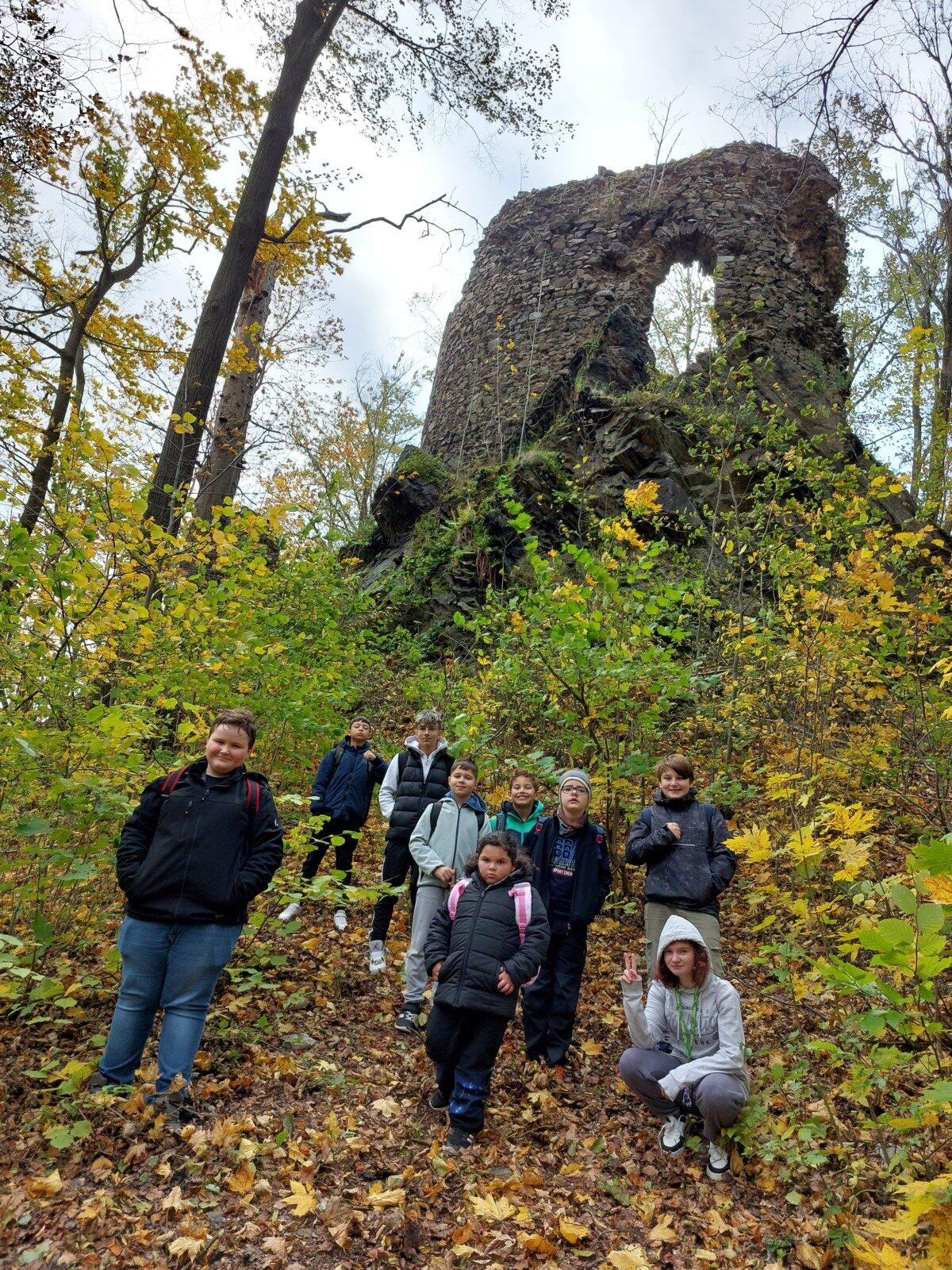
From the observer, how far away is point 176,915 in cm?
281

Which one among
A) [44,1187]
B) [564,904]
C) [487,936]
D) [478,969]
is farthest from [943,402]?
[44,1187]

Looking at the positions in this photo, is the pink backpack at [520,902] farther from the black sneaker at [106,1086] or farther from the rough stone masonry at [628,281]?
the rough stone masonry at [628,281]

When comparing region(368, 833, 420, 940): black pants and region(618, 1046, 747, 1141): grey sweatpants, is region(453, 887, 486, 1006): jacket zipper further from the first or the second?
region(368, 833, 420, 940): black pants

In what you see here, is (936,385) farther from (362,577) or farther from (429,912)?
(429,912)

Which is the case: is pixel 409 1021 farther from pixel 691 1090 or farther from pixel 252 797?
pixel 252 797

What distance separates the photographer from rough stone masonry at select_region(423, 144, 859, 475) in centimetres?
1304

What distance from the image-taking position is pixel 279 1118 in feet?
9.81

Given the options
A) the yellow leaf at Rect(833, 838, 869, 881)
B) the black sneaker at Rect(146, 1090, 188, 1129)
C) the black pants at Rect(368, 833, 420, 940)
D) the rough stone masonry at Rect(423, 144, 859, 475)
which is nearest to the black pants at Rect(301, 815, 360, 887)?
the black pants at Rect(368, 833, 420, 940)

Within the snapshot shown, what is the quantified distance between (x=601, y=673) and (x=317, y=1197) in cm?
300

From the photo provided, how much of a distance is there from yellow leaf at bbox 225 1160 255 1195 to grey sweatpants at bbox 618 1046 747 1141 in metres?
1.62

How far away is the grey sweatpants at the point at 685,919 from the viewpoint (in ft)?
11.5

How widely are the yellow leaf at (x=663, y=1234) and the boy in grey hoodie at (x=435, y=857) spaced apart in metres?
1.69

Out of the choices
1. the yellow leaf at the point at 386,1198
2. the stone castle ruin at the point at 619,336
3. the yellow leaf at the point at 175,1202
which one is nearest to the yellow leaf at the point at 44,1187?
A: the yellow leaf at the point at 175,1202

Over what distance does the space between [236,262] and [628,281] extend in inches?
400
